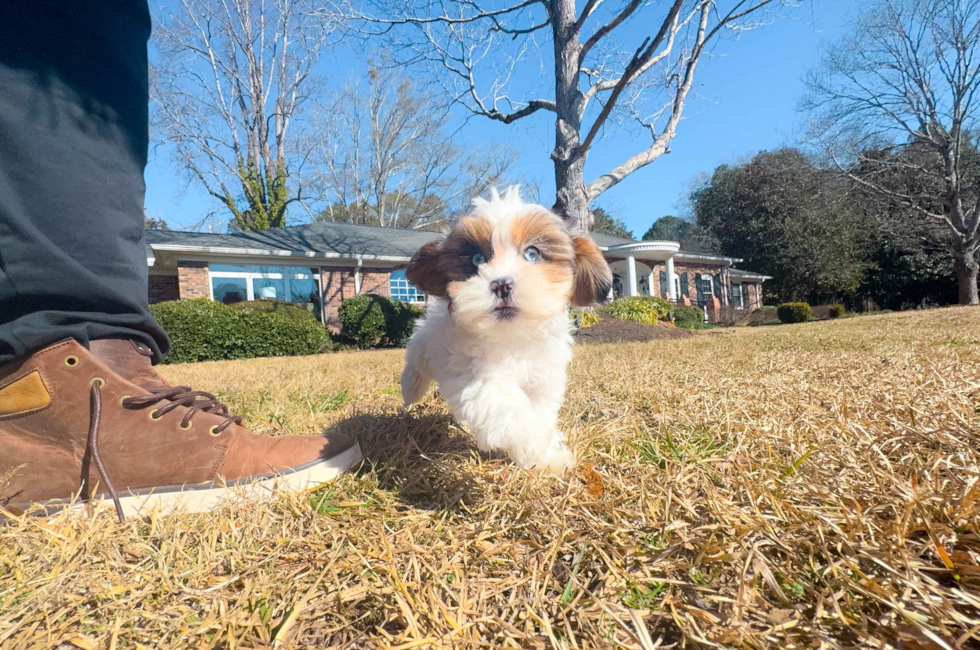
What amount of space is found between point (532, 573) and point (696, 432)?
120 centimetres

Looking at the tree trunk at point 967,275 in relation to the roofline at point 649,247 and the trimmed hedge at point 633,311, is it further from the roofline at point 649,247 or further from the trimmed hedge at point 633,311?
the trimmed hedge at point 633,311

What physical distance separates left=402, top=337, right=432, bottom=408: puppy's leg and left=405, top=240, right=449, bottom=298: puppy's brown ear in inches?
13.8

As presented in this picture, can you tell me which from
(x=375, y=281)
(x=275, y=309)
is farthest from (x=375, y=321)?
(x=375, y=281)

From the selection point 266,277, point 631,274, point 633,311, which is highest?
point 631,274

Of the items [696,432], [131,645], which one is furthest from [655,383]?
[131,645]

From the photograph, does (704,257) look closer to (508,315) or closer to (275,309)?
(275,309)

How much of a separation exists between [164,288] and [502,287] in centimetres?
1928

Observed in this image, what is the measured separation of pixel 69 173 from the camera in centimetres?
161

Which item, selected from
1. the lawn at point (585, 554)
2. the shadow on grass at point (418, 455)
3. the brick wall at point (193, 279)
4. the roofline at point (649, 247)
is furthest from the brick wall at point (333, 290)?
the lawn at point (585, 554)

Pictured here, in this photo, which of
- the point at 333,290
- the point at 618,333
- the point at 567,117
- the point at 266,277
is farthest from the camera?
the point at 333,290

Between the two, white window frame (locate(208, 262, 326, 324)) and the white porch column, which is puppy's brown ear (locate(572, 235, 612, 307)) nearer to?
white window frame (locate(208, 262, 326, 324))

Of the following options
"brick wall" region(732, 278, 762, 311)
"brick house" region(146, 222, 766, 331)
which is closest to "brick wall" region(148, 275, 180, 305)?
"brick house" region(146, 222, 766, 331)

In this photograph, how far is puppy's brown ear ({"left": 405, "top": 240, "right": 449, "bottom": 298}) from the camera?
2.33 m

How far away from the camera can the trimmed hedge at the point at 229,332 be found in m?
11.4
